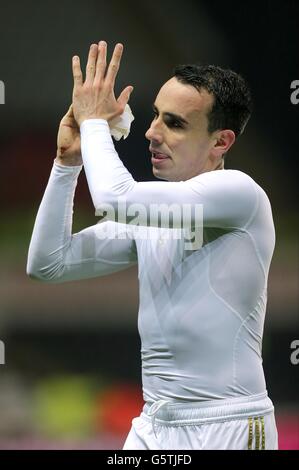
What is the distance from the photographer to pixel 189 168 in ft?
5.74

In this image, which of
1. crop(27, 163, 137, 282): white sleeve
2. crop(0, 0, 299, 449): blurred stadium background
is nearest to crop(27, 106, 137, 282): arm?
crop(27, 163, 137, 282): white sleeve

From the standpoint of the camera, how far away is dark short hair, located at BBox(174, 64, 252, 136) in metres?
1.77

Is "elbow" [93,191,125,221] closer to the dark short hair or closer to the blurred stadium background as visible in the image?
the dark short hair

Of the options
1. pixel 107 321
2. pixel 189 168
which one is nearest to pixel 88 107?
pixel 189 168

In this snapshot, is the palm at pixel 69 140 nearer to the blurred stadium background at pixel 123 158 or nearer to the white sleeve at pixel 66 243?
the white sleeve at pixel 66 243

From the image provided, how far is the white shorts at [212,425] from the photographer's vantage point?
163 centimetres

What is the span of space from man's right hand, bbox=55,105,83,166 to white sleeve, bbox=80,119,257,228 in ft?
0.45

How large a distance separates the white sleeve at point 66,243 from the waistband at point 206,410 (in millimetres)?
343

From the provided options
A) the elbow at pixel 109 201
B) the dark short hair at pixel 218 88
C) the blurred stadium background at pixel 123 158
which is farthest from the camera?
the blurred stadium background at pixel 123 158

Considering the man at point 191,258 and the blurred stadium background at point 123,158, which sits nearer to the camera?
the man at point 191,258

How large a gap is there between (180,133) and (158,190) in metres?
0.20

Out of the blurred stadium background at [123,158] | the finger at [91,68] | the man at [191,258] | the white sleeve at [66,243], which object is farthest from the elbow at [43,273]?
the blurred stadium background at [123,158]

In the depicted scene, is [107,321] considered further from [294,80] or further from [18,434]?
[294,80]

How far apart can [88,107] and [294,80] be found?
1.51 m
